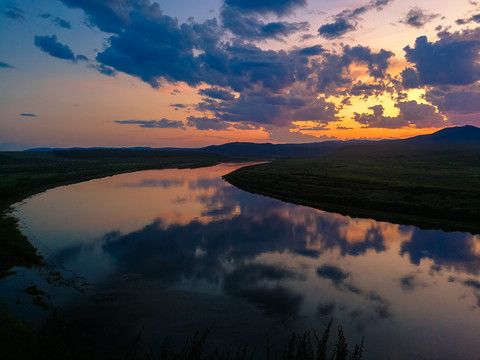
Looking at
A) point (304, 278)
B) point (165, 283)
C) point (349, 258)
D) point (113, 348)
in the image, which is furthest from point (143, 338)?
point (349, 258)

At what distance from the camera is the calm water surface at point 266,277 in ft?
51.1

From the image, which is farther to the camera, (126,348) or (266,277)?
(266,277)

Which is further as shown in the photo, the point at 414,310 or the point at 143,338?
the point at 414,310

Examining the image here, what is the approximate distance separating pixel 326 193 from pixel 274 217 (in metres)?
16.9

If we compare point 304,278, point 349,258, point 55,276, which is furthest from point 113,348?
point 349,258

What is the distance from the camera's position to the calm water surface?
51.1 ft

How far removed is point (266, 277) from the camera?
2175 centimetres

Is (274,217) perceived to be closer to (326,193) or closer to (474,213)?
(326,193)

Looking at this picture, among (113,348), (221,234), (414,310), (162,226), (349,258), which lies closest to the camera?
(113,348)

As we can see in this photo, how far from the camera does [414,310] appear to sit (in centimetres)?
1762

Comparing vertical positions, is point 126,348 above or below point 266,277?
above

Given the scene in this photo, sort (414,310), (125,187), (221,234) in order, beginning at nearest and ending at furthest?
(414,310) → (221,234) → (125,187)

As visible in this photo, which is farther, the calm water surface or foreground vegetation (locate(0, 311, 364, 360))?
the calm water surface

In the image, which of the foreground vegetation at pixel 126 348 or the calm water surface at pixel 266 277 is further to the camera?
the calm water surface at pixel 266 277
